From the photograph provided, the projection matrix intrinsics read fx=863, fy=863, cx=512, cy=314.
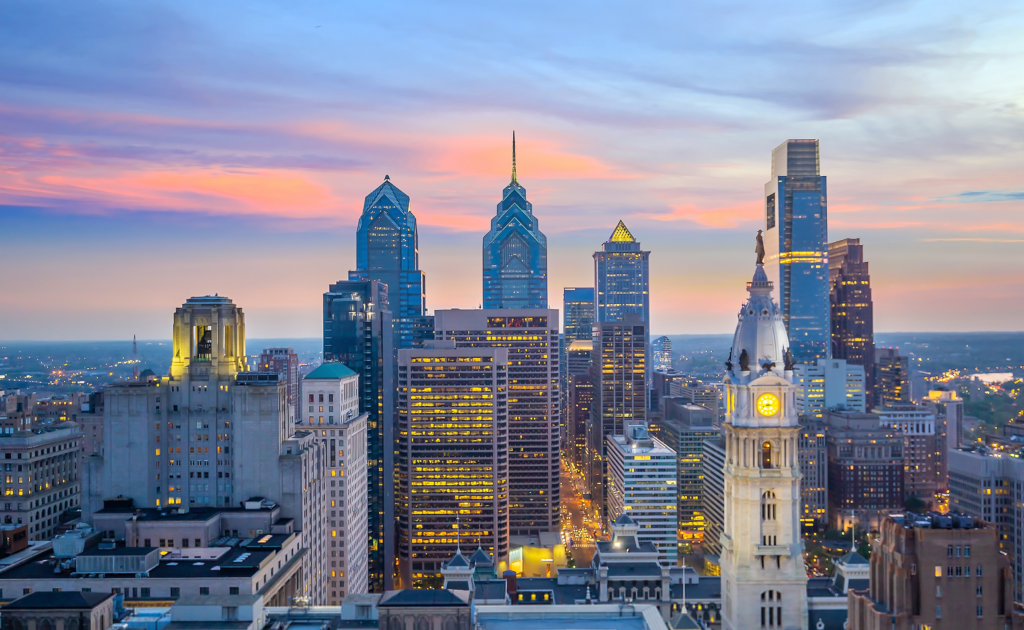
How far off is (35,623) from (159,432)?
196ft

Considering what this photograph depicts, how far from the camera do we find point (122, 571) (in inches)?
3248

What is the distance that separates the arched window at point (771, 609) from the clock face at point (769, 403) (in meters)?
18.3

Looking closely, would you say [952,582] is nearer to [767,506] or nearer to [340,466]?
[767,506]

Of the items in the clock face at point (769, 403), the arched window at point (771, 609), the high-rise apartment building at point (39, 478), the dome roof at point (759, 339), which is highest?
the dome roof at point (759, 339)

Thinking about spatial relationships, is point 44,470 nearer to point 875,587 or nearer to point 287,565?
point 287,565

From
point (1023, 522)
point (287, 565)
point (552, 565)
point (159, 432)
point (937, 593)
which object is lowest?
point (552, 565)

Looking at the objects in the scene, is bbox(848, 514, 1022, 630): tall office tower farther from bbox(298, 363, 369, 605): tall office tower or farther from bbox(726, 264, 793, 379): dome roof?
bbox(298, 363, 369, 605): tall office tower

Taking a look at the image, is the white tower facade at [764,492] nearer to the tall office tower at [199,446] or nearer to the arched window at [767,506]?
the arched window at [767,506]

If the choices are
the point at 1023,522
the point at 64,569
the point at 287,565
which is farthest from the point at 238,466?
the point at 1023,522

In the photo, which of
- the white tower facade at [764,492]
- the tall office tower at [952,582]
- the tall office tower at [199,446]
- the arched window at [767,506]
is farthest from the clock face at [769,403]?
the tall office tower at [199,446]

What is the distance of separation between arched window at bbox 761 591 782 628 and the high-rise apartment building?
111m

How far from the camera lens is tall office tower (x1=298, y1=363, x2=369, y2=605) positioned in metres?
149

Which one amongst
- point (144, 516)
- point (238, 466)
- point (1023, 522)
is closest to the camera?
point (144, 516)

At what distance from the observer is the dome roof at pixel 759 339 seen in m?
89.2
